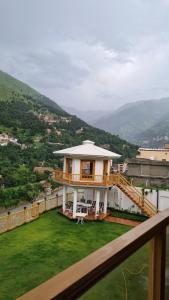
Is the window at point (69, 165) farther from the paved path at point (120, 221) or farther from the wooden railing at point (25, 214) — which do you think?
the paved path at point (120, 221)

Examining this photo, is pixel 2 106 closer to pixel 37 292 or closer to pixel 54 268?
pixel 54 268

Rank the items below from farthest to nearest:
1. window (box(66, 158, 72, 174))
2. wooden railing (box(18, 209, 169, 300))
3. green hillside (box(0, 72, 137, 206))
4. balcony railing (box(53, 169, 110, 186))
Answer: green hillside (box(0, 72, 137, 206))
window (box(66, 158, 72, 174))
balcony railing (box(53, 169, 110, 186))
wooden railing (box(18, 209, 169, 300))

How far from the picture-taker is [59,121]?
79938mm

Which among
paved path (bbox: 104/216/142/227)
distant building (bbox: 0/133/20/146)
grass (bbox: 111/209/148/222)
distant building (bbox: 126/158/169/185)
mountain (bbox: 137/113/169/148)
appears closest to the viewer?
paved path (bbox: 104/216/142/227)

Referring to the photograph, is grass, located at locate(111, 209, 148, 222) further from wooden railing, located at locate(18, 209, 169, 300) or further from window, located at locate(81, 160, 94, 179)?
wooden railing, located at locate(18, 209, 169, 300)

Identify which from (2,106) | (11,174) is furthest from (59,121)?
(11,174)

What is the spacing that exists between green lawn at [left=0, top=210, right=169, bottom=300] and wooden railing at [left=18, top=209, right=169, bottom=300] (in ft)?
22.2

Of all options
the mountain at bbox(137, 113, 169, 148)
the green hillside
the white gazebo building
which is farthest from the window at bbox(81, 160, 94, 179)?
the mountain at bbox(137, 113, 169, 148)

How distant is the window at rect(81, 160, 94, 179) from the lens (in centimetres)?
1644

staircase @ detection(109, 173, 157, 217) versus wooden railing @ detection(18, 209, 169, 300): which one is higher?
wooden railing @ detection(18, 209, 169, 300)

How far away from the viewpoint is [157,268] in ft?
5.74

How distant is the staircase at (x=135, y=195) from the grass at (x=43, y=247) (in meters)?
1.65

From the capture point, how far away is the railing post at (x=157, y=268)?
1710 millimetres

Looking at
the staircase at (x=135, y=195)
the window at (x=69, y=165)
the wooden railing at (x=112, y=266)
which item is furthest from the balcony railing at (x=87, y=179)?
the wooden railing at (x=112, y=266)
